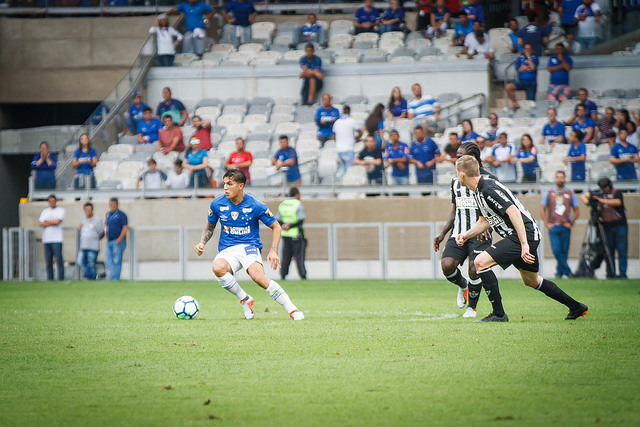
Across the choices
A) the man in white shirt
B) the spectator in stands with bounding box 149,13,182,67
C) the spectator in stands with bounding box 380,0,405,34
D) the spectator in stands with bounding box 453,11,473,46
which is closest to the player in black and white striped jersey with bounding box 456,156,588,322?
the man in white shirt

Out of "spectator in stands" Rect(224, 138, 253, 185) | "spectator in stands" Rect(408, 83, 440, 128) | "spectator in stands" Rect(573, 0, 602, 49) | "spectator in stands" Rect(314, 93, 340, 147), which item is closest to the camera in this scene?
"spectator in stands" Rect(224, 138, 253, 185)

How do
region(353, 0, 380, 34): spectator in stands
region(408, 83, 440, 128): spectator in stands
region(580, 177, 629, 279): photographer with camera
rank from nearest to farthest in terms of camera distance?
region(580, 177, 629, 279): photographer with camera
region(408, 83, 440, 128): spectator in stands
region(353, 0, 380, 34): spectator in stands

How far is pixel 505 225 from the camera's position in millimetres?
10375

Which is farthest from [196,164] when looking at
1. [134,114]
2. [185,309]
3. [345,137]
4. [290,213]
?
[185,309]

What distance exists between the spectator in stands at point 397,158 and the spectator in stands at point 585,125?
4.17 m

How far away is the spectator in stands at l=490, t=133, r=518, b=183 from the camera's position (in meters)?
21.7

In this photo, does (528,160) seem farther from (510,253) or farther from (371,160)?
(510,253)

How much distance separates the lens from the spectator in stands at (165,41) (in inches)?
1135

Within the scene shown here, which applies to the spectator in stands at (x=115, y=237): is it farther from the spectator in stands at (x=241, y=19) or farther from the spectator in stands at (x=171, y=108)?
the spectator in stands at (x=241, y=19)

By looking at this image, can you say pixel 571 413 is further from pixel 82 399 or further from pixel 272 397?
pixel 82 399

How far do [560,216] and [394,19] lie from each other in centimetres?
1083

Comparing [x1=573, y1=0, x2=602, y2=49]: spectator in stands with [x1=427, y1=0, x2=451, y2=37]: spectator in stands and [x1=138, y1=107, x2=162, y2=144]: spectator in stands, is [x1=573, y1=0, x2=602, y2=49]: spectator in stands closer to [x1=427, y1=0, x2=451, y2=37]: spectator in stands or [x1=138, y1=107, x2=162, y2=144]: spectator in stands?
[x1=427, y1=0, x2=451, y2=37]: spectator in stands

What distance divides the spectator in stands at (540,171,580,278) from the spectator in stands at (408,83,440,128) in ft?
15.8

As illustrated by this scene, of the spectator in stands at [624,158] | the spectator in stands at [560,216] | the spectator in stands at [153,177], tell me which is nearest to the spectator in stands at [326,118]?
the spectator in stands at [153,177]
